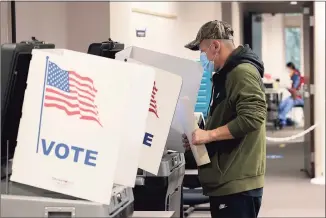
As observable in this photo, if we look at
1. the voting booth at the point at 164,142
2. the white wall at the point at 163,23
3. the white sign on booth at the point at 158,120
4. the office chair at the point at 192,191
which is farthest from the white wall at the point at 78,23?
the white sign on booth at the point at 158,120

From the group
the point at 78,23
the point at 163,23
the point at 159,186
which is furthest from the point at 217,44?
the point at 163,23

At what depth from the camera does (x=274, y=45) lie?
17.3m

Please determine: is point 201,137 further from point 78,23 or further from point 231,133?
point 78,23

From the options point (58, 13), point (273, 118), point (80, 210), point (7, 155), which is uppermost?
point (58, 13)

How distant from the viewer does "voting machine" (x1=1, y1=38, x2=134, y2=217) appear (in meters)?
1.88

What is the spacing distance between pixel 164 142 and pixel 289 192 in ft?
16.3

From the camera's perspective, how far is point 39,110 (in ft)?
6.21

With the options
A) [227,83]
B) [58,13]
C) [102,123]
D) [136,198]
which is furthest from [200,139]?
[58,13]

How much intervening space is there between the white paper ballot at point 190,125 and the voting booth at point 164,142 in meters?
0.02

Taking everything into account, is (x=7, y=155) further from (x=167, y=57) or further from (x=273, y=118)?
→ (x=273, y=118)

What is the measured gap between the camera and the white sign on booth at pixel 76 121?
184 centimetres

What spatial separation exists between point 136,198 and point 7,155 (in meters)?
0.99

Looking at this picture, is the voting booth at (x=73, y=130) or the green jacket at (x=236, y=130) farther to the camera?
the green jacket at (x=236, y=130)

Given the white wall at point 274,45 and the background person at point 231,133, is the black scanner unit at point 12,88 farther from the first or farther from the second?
the white wall at point 274,45
